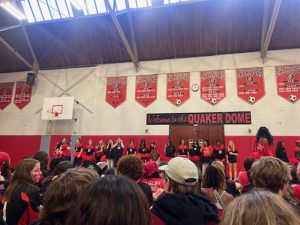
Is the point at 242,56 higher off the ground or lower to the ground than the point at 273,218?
higher

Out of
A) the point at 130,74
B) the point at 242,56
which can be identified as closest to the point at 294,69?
the point at 242,56

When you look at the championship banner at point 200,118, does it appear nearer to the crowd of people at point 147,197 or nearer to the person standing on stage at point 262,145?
the person standing on stage at point 262,145

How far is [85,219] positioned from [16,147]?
1469 cm

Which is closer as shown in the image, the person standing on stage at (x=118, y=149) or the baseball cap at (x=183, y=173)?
the baseball cap at (x=183, y=173)

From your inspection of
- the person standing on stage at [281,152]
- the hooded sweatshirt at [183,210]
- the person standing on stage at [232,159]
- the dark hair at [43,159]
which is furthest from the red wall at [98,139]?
the hooded sweatshirt at [183,210]

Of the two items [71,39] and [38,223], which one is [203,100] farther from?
[38,223]

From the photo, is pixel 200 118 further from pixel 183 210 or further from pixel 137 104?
pixel 183 210

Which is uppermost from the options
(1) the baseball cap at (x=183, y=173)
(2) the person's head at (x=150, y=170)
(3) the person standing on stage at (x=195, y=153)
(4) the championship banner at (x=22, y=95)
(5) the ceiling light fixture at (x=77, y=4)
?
(5) the ceiling light fixture at (x=77, y=4)

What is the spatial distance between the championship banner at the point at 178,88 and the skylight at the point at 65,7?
135 inches

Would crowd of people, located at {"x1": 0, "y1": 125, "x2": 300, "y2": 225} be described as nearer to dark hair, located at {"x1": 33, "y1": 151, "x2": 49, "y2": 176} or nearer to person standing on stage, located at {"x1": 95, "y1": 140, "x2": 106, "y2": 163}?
dark hair, located at {"x1": 33, "y1": 151, "x2": 49, "y2": 176}

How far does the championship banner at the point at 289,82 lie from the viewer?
34.7 feet

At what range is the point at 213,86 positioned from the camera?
1156 cm

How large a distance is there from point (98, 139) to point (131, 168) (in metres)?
10.1

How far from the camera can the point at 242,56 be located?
11.7 m
